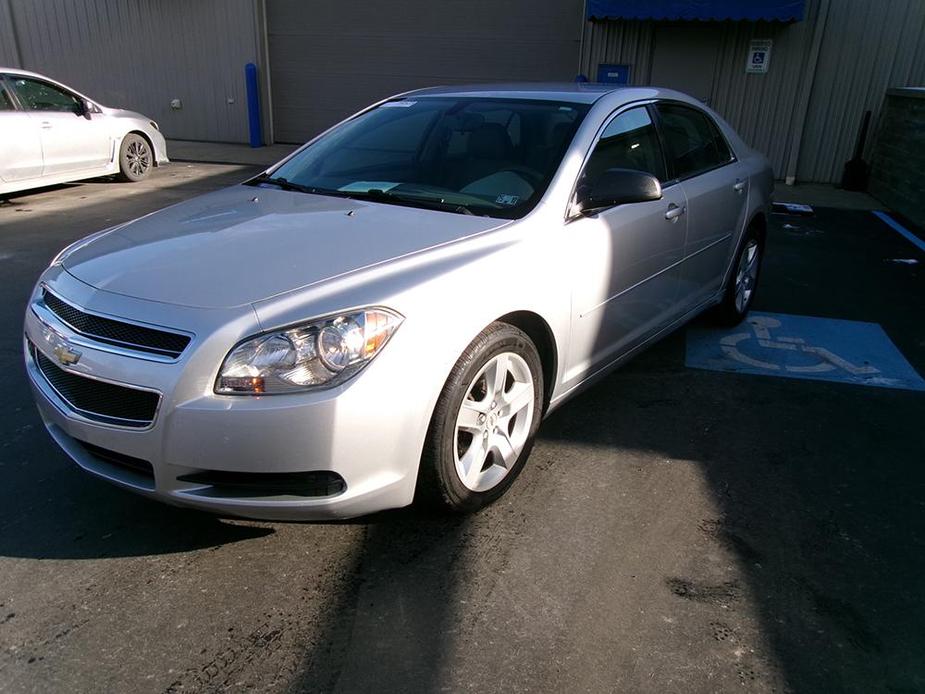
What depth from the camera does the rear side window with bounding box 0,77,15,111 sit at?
888 cm

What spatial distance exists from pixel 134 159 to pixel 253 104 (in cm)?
455

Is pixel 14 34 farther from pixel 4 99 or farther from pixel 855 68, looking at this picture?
pixel 855 68

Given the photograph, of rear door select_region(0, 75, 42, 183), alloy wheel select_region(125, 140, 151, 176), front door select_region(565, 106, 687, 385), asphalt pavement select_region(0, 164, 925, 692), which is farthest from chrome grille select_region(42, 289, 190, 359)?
alloy wheel select_region(125, 140, 151, 176)

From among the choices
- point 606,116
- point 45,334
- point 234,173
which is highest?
point 606,116

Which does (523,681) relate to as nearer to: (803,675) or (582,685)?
(582,685)

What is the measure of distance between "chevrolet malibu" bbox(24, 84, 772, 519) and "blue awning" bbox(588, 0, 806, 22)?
8428 millimetres

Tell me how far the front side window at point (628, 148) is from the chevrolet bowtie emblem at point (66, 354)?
2.19 m

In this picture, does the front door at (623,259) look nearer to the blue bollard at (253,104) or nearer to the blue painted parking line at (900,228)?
the blue painted parking line at (900,228)

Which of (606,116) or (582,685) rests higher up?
(606,116)

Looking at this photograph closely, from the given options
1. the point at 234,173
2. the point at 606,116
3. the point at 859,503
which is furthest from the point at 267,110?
the point at 859,503

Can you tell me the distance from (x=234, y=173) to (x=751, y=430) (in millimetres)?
10343

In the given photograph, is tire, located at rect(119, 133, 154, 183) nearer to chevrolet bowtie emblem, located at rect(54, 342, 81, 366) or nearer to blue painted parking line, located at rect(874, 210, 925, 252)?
chevrolet bowtie emblem, located at rect(54, 342, 81, 366)

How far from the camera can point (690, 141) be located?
4.56 meters

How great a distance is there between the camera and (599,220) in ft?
11.2
